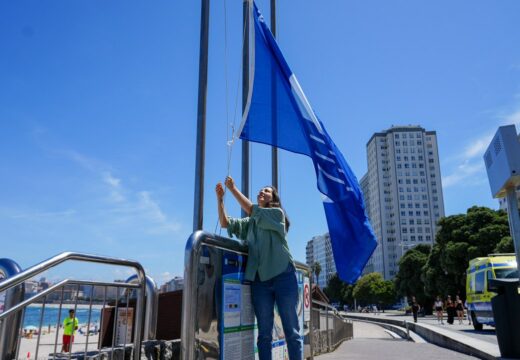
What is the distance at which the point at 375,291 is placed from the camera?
96062 mm

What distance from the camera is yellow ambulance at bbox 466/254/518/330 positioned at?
53.2ft

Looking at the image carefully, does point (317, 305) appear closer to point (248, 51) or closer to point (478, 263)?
point (248, 51)

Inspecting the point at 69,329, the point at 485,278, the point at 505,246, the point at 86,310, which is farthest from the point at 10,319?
the point at 505,246

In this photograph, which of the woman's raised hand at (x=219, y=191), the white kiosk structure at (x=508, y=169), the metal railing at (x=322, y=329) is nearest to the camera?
the woman's raised hand at (x=219, y=191)

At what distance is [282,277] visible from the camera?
4395 mm

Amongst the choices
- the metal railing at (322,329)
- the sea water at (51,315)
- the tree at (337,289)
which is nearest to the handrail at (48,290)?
the sea water at (51,315)

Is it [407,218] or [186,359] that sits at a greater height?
[407,218]

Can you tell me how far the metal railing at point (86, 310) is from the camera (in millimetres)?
3010

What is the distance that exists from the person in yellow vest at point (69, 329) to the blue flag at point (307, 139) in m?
→ 2.87

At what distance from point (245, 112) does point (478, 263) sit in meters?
15.8

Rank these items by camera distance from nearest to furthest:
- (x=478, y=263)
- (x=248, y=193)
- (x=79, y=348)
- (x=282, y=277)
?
(x=79, y=348) < (x=282, y=277) < (x=248, y=193) < (x=478, y=263)

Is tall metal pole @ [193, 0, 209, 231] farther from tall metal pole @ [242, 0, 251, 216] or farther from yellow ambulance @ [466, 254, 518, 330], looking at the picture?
yellow ambulance @ [466, 254, 518, 330]

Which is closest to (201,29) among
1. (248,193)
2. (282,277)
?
(248,193)

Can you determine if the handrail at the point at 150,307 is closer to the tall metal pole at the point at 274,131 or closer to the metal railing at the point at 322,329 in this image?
the tall metal pole at the point at 274,131
